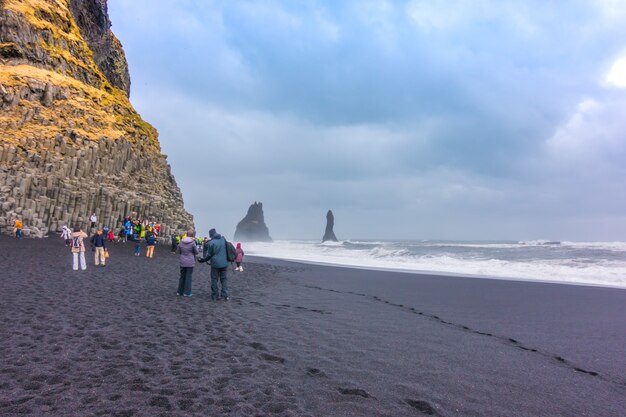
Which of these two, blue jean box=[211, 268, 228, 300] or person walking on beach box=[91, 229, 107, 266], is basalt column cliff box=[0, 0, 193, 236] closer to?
person walking on beach box=[91, 229, 107, 266]

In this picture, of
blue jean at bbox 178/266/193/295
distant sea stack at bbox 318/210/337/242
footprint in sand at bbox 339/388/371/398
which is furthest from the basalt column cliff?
distant sea stack at bbox 318/210/337/242

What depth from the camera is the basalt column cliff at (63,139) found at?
98.7 feet

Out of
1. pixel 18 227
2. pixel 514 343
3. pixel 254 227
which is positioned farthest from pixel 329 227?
pixel 514 343

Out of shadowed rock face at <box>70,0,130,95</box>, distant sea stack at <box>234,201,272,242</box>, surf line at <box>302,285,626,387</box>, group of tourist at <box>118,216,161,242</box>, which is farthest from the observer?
distant sea stack at <box>234,201,272,242</box>

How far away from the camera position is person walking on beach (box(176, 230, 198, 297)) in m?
12.5

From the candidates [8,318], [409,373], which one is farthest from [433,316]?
[8,318]

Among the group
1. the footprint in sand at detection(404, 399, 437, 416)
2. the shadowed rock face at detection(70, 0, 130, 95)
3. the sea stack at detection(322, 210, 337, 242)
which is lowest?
the footprint in sand at detection(404, 399, 437, 416)

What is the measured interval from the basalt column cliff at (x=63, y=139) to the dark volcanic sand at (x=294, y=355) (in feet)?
67.9

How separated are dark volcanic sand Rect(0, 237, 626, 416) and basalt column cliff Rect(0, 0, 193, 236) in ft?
67.9

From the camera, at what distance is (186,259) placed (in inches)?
494

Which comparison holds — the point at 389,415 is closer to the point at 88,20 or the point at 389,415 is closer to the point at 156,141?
the point at 156,141

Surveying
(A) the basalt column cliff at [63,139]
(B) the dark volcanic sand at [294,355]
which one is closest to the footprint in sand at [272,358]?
(B) the dark volcanic sand at [294,355]

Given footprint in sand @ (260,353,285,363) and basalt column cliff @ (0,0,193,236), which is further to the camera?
basalt column cliff @ (0,0,193,236)

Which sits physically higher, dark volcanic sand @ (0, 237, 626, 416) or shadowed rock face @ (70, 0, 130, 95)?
shadowed rock face @ (70, 0, 130, 95)
